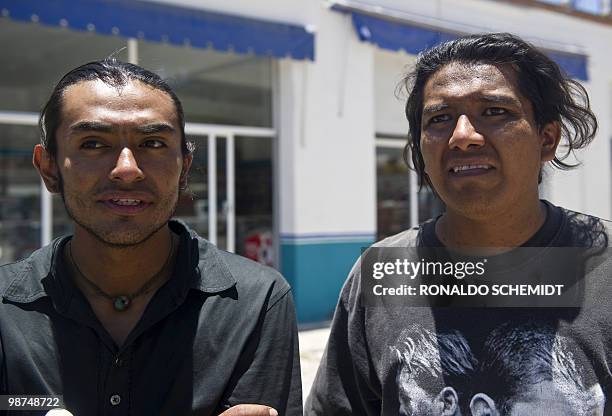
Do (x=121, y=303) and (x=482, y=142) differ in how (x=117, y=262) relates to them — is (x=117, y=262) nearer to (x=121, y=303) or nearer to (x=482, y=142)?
(x=121, y=303)

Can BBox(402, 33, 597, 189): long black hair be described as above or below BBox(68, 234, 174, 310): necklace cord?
above

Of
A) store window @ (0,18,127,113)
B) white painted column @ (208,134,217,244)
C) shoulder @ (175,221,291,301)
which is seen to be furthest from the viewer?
white painted column @ (208,134,217,244)

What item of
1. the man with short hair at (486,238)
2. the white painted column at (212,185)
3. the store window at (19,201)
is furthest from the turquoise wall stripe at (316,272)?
the man with short hair at (486,238)

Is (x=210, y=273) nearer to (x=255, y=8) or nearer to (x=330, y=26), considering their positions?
(x=255, y=8)

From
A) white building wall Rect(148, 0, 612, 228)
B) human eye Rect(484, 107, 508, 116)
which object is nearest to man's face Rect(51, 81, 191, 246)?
human eye Rect(484, 107, 508, 116)

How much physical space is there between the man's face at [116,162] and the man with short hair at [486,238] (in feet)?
1.78

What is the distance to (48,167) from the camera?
1.68m

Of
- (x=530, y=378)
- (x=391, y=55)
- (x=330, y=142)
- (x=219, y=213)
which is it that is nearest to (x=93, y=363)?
(x=530, y=378)

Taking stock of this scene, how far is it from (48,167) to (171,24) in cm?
436

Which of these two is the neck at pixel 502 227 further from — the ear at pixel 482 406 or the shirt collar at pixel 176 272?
the shirt collar at pixel 176 272

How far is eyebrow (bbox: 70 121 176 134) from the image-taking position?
5.08 ft

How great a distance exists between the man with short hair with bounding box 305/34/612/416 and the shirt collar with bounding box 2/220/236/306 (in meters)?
0.35

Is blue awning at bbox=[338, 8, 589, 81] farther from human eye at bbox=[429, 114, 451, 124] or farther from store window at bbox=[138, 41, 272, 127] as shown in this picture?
human eye at bbox=[429, 114, 451, 124]

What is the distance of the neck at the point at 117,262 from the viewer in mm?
1610
